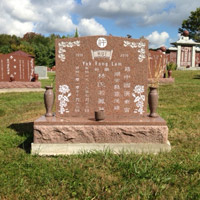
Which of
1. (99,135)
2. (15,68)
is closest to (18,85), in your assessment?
(15,68)

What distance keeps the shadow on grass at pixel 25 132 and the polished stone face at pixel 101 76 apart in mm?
850

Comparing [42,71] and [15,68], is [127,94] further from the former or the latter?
[42,71]

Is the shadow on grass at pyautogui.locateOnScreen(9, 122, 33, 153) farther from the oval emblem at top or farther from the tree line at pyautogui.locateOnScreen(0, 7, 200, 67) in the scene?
the tree line at pyautogui.locateOnScreen(0, 7, 200, 67)

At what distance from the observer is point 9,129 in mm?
5621

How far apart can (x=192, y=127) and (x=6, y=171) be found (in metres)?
4.37

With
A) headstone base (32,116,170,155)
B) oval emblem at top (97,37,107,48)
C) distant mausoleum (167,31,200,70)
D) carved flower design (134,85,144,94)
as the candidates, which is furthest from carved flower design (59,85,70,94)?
distant mausoleum (167,31,200,70)

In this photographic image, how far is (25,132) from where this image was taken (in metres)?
5.36

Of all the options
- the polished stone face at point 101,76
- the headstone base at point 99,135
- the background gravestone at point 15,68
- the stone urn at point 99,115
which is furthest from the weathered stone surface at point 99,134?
the background gravestone at point 15,68

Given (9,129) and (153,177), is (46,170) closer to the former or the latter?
(153,177)

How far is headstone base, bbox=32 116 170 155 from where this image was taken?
4117 mm

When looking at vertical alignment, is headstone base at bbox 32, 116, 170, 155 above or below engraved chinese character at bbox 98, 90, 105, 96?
below

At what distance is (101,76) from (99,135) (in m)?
1.27

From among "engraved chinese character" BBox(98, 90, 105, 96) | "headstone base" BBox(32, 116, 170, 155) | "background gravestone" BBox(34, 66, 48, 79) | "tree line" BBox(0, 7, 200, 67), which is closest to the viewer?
"headstone base" BBox(32, 116, 170, 155)

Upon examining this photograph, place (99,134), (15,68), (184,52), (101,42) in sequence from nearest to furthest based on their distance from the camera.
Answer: (99,134)
(101,42)
(15,68)
(184,52)
